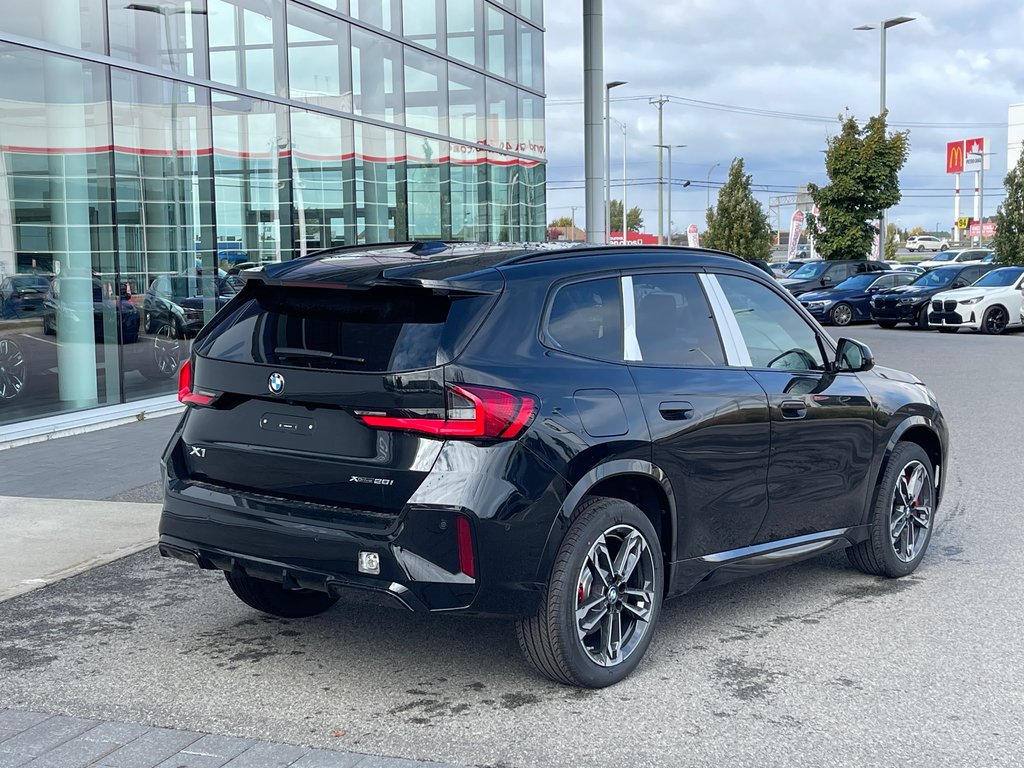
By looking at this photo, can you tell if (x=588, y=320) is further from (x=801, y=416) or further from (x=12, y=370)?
(x=12, y=370)

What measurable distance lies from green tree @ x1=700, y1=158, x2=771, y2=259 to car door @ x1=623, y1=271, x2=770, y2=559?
54.0m

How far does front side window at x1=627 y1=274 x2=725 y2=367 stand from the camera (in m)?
5.16

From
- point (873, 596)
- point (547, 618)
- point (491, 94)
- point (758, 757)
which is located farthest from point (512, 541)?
point (491, 94)

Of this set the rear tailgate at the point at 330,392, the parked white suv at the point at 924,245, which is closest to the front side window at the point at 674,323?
the rear tailgate at the point at 330,392

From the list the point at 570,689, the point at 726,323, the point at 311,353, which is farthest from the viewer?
the point at 726,323

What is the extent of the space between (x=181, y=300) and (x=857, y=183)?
3013 centimetres

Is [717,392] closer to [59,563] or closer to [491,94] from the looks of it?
[59,563]

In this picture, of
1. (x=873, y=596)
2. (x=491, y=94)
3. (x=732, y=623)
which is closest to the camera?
(x=732, y=623)

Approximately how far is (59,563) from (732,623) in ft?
12.1

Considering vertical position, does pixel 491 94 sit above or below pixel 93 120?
above

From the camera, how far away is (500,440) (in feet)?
14.3

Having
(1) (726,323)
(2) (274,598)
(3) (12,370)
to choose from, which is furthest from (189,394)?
(3) (12,370)

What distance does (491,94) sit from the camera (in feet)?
77.9

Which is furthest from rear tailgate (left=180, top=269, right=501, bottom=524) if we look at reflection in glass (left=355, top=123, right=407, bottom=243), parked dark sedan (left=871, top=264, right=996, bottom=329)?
parked dark sedan (left=871, top=264, right=996, bottom=329)
